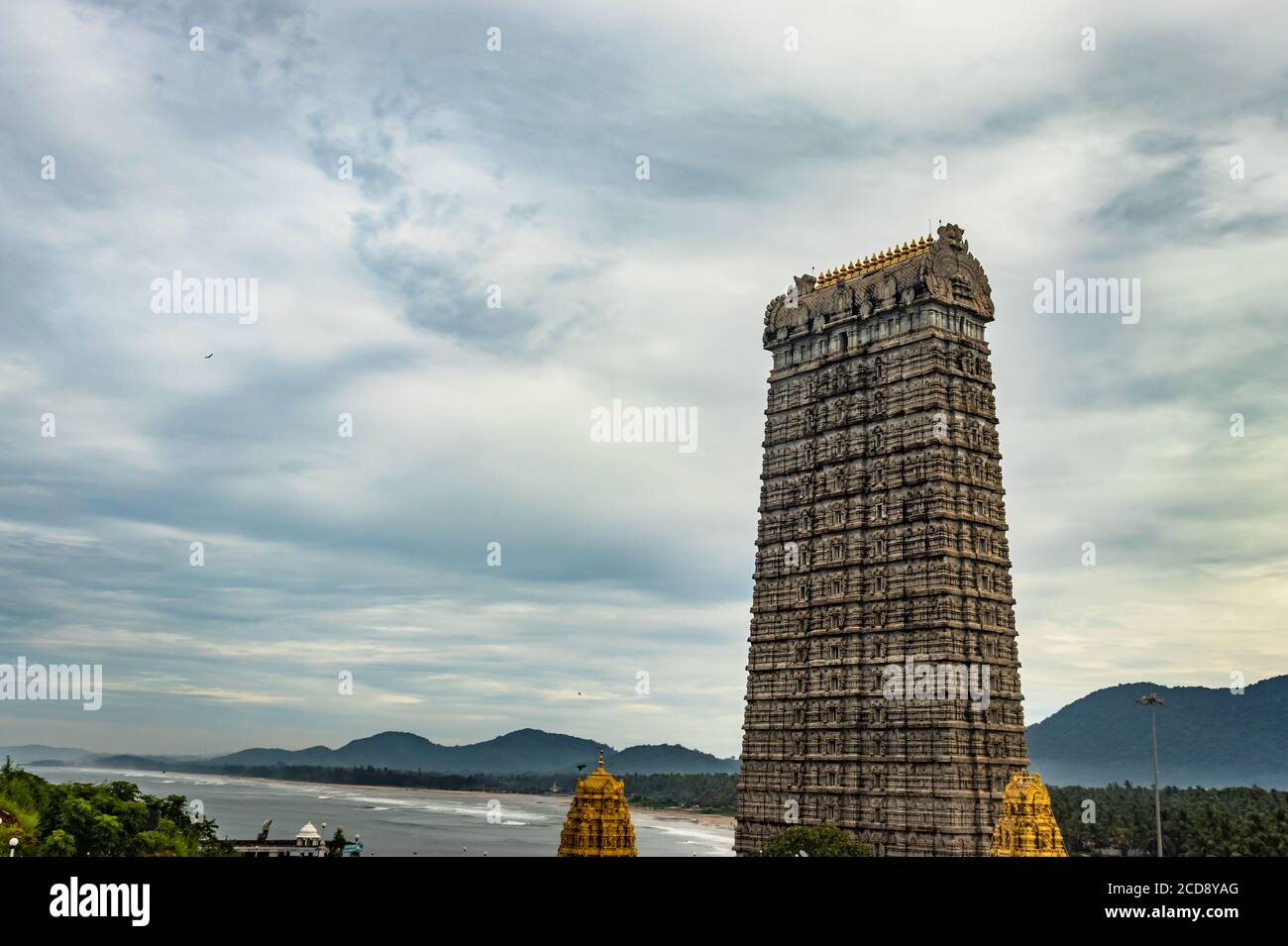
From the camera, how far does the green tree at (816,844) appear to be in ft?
282

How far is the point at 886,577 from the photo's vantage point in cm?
9419

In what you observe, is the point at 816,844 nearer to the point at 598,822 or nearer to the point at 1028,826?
the point at 1028,826

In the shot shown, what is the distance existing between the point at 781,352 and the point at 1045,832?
48885 mm

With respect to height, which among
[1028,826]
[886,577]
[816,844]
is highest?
[886,577]

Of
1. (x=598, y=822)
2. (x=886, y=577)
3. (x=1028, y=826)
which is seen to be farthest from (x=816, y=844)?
(x=598, y=822)

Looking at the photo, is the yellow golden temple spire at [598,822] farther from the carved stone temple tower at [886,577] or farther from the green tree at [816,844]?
the carved stone temple tower at [886,577]

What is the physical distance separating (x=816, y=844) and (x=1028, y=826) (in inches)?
813

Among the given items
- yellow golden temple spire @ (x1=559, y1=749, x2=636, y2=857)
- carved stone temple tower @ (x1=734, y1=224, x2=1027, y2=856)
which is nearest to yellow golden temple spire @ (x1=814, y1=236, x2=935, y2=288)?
carved stone temple tower @ (x1=734, y1=224, x2=1027, y2=856)

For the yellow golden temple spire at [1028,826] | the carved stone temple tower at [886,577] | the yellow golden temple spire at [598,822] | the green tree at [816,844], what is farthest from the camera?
the carved stone temple tower at [886,577]

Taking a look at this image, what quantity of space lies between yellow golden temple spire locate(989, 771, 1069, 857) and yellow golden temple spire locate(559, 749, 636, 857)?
2094 centimetres

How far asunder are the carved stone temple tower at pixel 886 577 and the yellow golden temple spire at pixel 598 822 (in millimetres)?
31014

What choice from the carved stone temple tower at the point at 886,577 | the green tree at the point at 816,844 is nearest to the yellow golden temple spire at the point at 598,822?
the green tree at the point at 816,844
